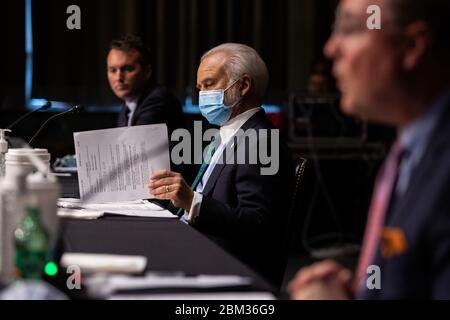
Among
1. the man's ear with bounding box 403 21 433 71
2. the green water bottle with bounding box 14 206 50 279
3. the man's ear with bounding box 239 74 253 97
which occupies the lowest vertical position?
the green water bottle with bounding box 14 206 50 279

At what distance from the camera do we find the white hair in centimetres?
253

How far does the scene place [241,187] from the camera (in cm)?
232

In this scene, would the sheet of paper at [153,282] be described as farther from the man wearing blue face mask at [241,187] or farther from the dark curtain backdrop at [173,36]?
the dark curtain backdrop at [173,36]

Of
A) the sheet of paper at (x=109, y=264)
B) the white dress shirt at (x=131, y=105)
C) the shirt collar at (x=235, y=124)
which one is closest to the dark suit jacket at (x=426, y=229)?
the sheet of paper at (x=109, y=264)

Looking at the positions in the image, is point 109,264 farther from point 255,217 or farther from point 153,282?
point 255,217

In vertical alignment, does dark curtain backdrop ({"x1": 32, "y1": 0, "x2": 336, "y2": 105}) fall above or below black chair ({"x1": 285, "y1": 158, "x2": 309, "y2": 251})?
above

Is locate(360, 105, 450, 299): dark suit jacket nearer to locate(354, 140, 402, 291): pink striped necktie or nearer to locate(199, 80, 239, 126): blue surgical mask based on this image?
locate(354, 140, 402, 291): pink striped necktie

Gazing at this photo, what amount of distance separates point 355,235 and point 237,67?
3.32 metres

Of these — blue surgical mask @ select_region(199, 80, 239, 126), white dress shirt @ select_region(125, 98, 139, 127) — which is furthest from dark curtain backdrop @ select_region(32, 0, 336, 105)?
blue surgical mask @ select_region(199, 80, 239, 126)

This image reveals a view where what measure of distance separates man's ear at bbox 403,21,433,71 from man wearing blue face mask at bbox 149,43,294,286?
1.22 metres

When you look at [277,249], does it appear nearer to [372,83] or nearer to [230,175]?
[230,175]

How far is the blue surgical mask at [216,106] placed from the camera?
257cm

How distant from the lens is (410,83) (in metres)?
1.09

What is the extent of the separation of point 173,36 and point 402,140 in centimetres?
464
